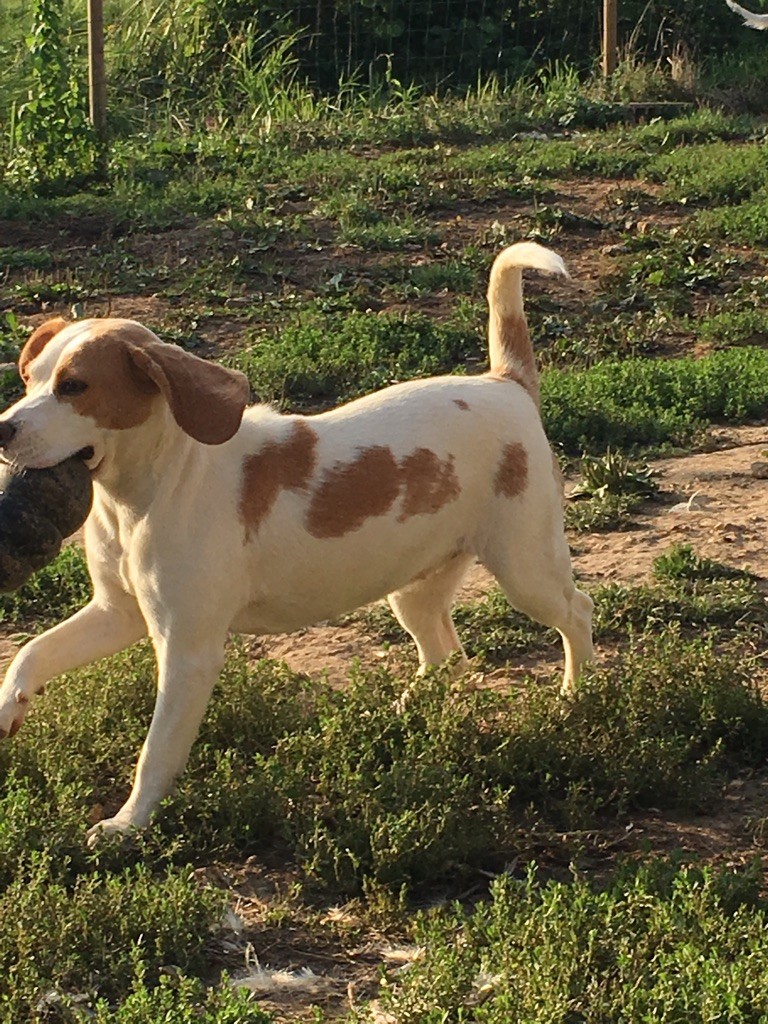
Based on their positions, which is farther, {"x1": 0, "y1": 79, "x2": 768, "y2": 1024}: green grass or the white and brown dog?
the white and brown dog

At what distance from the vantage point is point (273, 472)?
4758mm

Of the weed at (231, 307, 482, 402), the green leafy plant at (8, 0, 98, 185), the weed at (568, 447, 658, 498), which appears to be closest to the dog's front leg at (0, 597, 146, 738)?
the weed at (568, 447, 658, 498)

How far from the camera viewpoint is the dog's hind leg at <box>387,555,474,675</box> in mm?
5391

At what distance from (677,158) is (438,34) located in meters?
3.81

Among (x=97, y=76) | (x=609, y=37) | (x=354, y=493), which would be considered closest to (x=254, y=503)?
(x=354, y=493)

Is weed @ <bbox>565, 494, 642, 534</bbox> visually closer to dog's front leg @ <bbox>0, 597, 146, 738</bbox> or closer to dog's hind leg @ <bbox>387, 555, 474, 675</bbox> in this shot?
dog's hind leg @ <bbox>387, 555, 474, 675</bbox>

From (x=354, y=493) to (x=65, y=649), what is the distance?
906 millimetres

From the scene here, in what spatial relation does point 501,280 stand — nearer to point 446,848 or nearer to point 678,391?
point 446,848

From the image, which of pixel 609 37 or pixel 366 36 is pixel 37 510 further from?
pixel 366 36

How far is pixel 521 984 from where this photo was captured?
3.57 meters

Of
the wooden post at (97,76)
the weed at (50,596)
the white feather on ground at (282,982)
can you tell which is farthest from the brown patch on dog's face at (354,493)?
the wooden post at (97,76)

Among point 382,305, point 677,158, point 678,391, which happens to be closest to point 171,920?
point 678,391

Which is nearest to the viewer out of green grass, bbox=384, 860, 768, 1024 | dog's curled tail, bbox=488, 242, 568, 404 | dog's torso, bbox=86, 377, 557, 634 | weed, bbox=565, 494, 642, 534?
green grass, bbox=384, 860, 768, 1024

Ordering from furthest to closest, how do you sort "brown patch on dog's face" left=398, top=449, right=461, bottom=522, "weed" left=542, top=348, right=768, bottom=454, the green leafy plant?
the green leafy plant
"weed" left=542, top=348, right=768, bottom=454
"brown patch on dog's face" left=398, top=449, right=461, bottom=522
